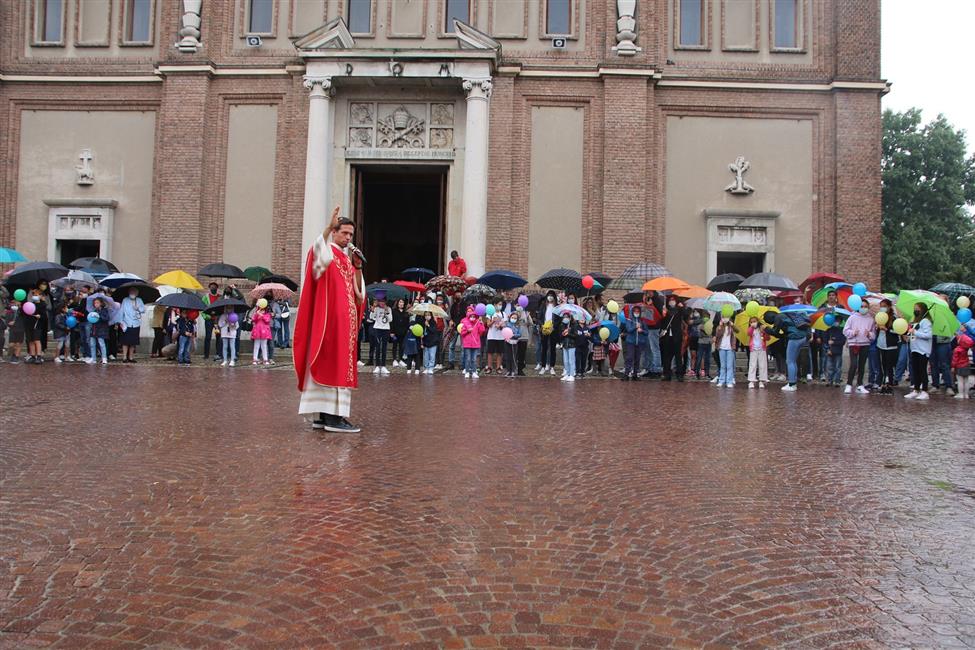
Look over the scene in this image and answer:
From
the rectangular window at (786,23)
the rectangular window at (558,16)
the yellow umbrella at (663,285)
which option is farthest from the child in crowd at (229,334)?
the rectangular window at (786,23)

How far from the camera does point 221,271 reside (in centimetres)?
2322

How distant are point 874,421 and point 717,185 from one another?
15.6 metres

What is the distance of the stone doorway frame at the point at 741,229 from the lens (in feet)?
79.3

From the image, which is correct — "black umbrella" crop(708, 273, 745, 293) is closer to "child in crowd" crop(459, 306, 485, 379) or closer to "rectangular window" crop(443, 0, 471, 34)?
"child in crowd" crop(459, 306, 485, 379)

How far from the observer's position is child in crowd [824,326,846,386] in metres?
16.2

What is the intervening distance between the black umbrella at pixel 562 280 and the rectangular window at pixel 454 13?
921 cm

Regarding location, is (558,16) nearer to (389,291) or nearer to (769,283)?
(769,283)

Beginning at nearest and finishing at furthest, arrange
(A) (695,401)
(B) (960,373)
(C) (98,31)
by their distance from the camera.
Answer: (A) (695,401), (B) (960,373), (C) (98,31)

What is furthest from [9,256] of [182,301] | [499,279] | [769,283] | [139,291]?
[769,283]

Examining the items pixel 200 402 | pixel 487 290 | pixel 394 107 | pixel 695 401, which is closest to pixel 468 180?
pixel 394 107

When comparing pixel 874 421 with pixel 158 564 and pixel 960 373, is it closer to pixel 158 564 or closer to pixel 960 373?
pixel 960 373

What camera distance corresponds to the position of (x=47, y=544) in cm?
405

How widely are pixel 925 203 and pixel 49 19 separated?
43.1m

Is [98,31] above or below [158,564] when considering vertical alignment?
above
